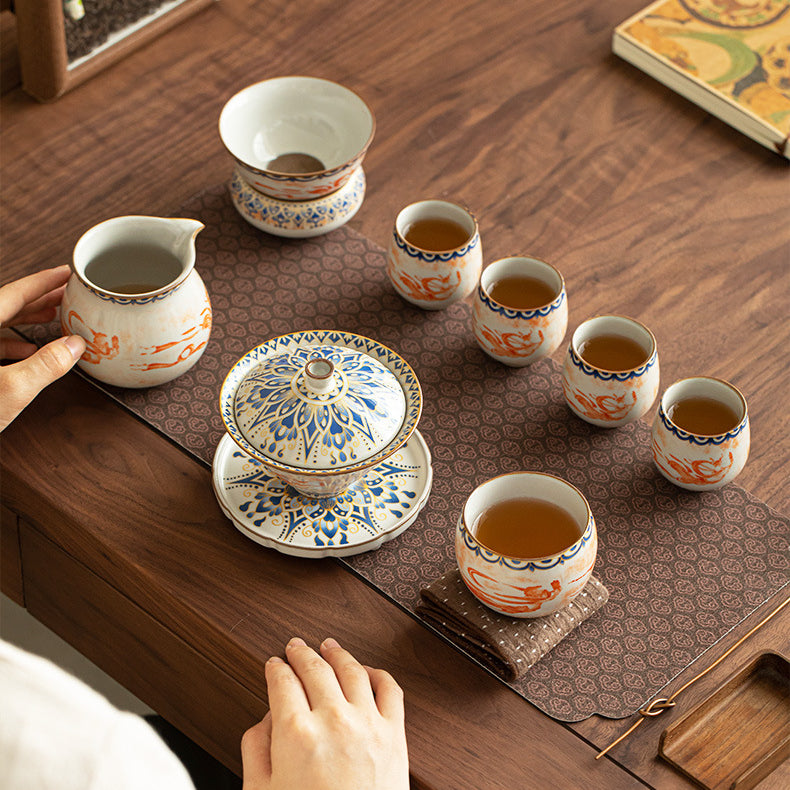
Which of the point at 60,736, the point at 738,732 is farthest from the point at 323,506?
the point at 60,736

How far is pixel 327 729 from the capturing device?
39.2 inches

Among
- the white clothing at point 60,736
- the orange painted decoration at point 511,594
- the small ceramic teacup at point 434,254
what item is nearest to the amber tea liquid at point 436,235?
the small ceramic teacup at point 434,254

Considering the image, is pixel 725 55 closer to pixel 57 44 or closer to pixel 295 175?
pixel 295 175

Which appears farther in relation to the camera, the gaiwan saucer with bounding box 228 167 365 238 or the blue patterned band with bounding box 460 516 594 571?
the gaiwan saucer with bounding box 228 167 365 238

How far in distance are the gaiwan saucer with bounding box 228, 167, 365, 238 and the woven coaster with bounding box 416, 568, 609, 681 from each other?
53 cm

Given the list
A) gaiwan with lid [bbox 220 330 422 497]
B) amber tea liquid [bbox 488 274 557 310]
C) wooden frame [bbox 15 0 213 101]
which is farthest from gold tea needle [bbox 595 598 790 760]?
wooden frame [bbox 15 0 213 101]

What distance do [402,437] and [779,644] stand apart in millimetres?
428

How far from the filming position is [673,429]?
3.88 feet

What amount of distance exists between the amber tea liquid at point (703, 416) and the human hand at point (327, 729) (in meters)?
0.43

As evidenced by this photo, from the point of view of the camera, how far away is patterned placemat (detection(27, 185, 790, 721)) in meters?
1.10

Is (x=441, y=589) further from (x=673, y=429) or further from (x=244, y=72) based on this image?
(x=244, y=72)

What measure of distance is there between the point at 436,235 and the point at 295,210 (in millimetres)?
187

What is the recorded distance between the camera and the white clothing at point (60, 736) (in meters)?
0.62

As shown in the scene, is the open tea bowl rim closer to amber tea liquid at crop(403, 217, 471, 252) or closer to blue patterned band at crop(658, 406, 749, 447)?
amber tea liquid at crop(403, 217, 471, 252)
